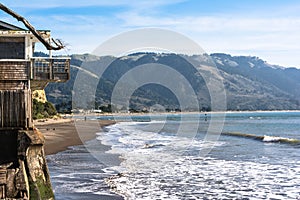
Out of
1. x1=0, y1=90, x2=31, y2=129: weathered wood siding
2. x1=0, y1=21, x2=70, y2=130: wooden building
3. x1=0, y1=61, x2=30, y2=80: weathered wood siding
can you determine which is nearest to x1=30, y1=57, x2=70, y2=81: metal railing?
x1=0, y1=21, x2=70, y2=130: wooden building

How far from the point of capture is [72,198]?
1661cm

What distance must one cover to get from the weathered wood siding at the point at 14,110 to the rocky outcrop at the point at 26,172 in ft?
1.35

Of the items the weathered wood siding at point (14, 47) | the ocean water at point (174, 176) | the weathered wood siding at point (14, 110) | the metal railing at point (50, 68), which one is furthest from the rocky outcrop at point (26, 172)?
the weathered wood siding at point (14, 47)

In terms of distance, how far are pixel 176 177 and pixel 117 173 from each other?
335 centimetres

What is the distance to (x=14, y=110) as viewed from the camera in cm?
1448

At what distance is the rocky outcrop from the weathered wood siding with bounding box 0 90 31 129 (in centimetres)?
41

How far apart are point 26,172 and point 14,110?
7.36 ft

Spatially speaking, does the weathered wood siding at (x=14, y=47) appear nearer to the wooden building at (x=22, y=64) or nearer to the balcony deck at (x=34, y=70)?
the wooden building at (x=22, y=64)

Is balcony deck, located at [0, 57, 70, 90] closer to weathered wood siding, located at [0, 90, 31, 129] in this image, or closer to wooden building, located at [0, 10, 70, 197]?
wooden building, located at [0, 10, 70, 197]

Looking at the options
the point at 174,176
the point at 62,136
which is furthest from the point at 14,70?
the point at 62,136

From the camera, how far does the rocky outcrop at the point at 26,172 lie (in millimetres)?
12781

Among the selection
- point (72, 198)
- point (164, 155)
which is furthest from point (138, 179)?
point (164, 155)

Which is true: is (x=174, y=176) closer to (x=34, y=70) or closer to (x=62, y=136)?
(x=34, y=70)

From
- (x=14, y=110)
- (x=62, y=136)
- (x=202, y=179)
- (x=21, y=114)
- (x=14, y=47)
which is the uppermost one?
(x=14, y=47)
